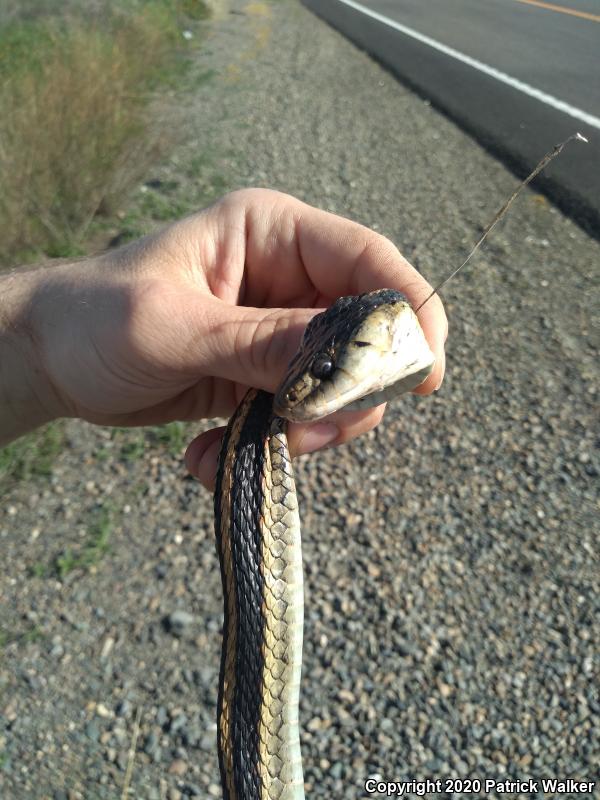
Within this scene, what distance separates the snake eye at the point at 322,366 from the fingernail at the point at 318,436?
1.47ft

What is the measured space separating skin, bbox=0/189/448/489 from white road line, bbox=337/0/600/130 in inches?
278

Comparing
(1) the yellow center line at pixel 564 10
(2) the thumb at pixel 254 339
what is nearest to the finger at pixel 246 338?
(2) the thumb at pixel 254 339

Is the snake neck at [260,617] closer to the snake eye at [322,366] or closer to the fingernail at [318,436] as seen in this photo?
the fingernail at [318,436]

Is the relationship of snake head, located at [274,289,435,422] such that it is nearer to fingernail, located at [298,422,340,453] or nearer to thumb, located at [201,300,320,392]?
thumb, located at [201,300,320,392]

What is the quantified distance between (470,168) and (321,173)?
1658 millimetres

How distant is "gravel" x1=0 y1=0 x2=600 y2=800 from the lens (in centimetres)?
290

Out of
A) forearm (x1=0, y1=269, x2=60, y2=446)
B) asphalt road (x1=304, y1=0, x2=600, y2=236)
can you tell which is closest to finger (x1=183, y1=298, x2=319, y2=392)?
forearm (x1=0, y1=269, x2=60, y2=446)

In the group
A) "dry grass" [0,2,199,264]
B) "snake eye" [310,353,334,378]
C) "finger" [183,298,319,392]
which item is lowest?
"dry grass" [0,2,199,264]

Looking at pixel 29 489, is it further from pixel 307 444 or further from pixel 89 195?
pixel 89 195

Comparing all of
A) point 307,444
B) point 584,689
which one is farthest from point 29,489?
point 584,689

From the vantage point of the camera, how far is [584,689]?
304 cm

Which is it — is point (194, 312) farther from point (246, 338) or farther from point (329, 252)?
point (329, 252)

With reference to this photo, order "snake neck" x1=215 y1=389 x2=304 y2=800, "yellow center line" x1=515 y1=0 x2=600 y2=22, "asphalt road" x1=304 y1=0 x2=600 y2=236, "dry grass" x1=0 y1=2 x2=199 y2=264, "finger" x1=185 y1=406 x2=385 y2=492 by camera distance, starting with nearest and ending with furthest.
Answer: "snake neck" x1=215 y1=389 x2=304 y2=800, "finger" x1=185 y1=406 x2=385 y2=492, "dry grass" x1=0 y1=2 x2=199 y2=264, "asphalt road" x1=304 y1=0 x2=600 y2=236, "yellow center line" x1=515 y1=0 x2=600 y2=22

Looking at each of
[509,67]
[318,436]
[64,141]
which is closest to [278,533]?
[318,436]
